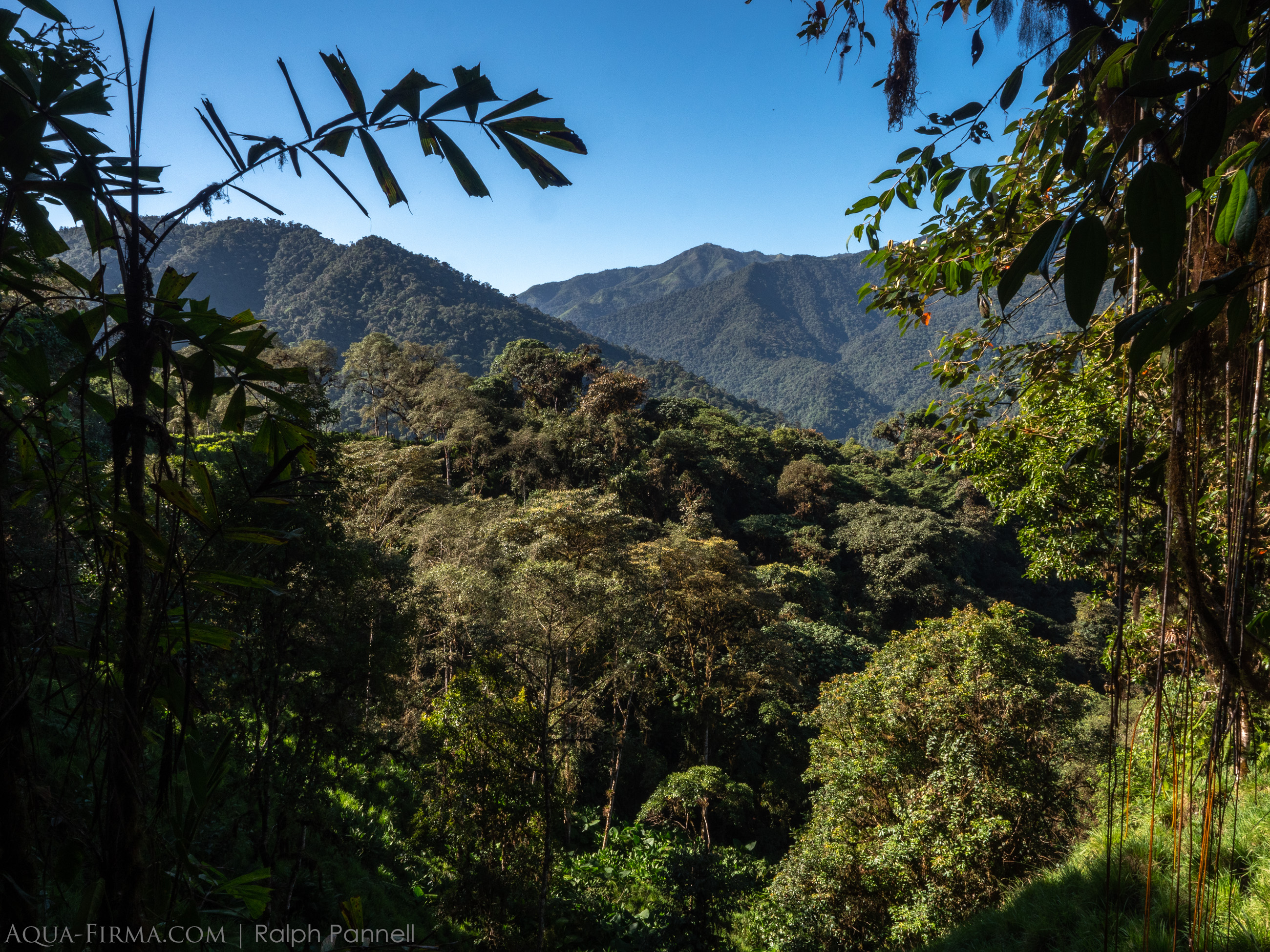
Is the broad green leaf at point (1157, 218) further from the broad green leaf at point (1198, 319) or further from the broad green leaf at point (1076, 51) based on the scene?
the broad green leaf at point (1076, 51)

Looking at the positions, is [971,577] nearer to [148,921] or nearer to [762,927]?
[762,927]

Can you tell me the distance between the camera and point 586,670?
419 inches

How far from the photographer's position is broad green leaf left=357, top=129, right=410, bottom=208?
2.87ft

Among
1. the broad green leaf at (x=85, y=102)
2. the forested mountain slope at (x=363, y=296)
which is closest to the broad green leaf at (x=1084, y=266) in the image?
the broad green leaf at (x=85, y=102)

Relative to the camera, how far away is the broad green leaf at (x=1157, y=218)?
18.2 inches

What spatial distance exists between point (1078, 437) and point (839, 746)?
19.2ft

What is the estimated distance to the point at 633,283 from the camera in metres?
169

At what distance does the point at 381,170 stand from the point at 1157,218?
94cm

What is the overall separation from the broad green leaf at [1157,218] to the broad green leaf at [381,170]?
885mm

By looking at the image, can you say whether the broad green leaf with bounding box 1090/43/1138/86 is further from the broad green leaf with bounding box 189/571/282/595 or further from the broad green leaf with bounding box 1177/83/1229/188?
the broad green leaf with bounding box 189/571/282/595

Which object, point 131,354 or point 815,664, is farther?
point 815,664

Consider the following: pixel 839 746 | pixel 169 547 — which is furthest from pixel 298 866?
pixel 839 746

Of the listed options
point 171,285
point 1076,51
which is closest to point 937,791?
point 1076,51

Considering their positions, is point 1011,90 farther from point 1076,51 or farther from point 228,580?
point 228,580
